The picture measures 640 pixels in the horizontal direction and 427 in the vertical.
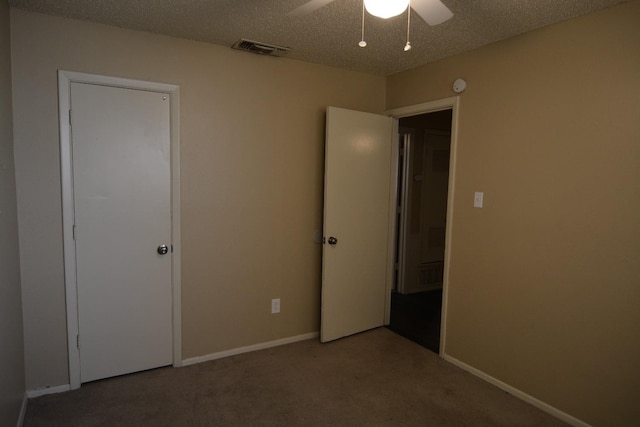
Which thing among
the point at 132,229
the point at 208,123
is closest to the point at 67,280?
the point at 132,229

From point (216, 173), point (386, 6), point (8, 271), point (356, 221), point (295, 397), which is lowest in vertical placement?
point (295, 397)

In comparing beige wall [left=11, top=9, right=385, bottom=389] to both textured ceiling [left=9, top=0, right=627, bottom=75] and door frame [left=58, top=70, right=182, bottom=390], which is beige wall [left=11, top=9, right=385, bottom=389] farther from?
textured ceiling [left=9, top=0, right=627, bottom=75]

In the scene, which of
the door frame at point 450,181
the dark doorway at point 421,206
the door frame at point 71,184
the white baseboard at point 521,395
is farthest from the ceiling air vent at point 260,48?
the white baseboard at point 521,395

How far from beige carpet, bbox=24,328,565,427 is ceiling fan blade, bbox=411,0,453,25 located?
2175 mm

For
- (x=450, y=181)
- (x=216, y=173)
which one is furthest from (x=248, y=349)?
(x=450, y=181)

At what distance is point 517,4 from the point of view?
2.06 metres

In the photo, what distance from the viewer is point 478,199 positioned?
279cm

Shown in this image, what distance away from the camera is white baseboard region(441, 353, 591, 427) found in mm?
2275

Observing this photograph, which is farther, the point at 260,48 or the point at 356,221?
the point at 356,221

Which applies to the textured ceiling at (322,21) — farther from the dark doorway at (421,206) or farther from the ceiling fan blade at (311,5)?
the dark doorway at (421,206)

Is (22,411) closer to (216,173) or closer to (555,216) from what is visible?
(216,173)

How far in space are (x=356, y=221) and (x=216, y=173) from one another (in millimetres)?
1272

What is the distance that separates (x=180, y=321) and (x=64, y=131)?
1504 mm

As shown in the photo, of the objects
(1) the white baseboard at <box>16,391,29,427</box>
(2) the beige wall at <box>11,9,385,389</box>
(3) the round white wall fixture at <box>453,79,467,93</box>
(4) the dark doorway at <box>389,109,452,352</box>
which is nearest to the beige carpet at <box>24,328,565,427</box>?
(1) the white baseboard at <box>16,391,29,427</box>
